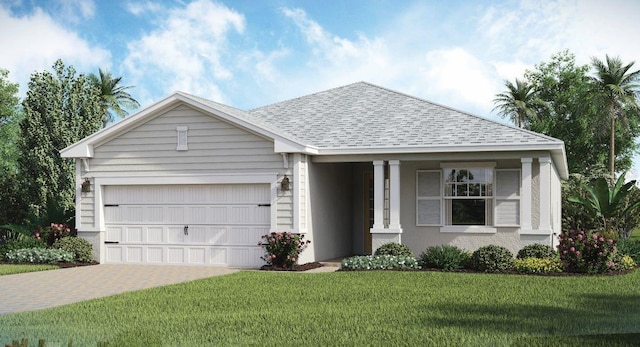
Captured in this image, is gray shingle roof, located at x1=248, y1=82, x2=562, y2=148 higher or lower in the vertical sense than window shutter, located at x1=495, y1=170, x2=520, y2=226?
higher

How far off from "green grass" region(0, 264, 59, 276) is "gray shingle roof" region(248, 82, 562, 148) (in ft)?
21.4

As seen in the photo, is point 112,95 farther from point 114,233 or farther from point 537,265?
point 537,265

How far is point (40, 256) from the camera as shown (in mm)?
18859

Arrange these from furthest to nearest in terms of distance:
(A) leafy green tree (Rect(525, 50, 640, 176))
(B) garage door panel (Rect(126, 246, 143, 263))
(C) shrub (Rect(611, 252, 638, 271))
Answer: (A) leafy green tree (Rect(525, 50, 640, 176))
(B) garage door panel (Rect(126, 246, 143, 263))
(C) shrub (Rect(611, 252, 638, 271))

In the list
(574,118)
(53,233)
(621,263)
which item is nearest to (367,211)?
(621,263)

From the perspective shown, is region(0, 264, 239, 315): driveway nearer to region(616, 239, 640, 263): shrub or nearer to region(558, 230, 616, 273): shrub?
region(558, 230, 616, 273): shrub

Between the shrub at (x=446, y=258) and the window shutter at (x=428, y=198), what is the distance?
6.76 feet

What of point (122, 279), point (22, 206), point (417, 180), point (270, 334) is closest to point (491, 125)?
point (417, 180)

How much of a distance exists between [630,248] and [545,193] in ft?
13.8

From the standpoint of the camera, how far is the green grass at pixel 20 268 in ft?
55.8

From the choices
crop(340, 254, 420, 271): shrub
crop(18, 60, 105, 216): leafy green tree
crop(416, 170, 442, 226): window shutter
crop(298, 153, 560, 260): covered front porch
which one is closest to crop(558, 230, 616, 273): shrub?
crop(298, 153, 560, 260): covered front porch

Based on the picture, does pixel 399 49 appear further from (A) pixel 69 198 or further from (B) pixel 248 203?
(A) pixel 69 198

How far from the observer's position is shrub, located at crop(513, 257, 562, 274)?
634 inches

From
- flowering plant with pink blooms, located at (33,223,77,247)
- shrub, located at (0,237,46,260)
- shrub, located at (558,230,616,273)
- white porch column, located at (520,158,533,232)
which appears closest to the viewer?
shrub, located at (558,230,616,273)
